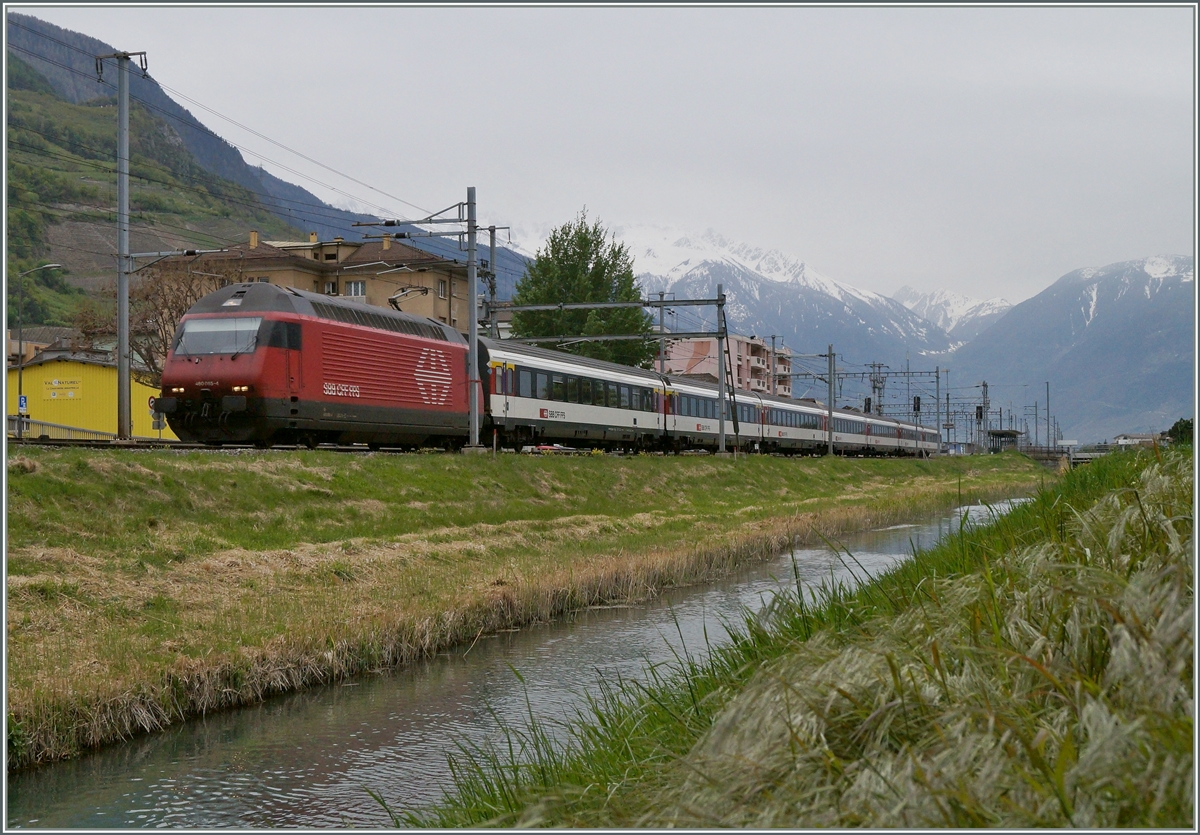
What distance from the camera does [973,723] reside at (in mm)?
4598

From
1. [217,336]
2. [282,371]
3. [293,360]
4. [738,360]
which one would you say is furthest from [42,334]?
[282,371]

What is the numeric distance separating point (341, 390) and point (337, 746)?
57.0 ft

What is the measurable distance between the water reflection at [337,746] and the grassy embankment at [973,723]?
6.31 ft

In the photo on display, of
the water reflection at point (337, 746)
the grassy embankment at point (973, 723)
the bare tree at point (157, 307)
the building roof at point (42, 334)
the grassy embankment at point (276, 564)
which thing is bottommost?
the water reflection at point (337, 746)

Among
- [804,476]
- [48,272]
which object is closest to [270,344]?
[804,476]

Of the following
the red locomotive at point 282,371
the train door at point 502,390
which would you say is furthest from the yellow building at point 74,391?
the red locomotive at point 282,371

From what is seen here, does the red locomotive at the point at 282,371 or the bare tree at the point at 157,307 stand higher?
the bare tree at the point at 157,307

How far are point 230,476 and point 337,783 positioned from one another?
13.2 metres

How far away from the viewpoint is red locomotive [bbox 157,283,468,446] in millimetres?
25328

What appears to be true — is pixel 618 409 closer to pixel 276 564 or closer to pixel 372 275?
pixel 276 564

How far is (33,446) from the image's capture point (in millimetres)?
20547

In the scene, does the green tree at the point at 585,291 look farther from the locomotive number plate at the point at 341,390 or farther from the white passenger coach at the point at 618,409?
the locomotive number plate at the point at 341,390

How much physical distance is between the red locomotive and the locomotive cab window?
0.08 ft

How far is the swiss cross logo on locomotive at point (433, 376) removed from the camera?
1243 inches
